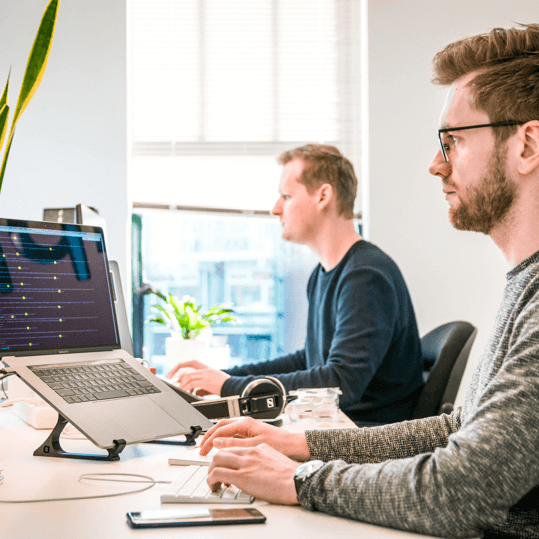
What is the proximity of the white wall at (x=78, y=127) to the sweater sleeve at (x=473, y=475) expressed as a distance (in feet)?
8.25

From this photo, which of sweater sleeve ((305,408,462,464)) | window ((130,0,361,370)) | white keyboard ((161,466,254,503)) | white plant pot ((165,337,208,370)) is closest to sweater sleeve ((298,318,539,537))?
white keyboard ((161,466,254,503))

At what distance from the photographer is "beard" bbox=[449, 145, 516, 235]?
93 cm

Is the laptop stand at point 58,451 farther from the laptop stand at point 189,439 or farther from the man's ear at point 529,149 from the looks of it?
the man's ear at point 529,149

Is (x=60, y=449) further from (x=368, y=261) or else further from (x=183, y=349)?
(x=183, y=349)

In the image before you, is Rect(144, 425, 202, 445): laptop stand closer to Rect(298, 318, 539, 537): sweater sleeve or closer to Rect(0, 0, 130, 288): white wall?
Rect(298, 318, 539, 537): sweater sleeve

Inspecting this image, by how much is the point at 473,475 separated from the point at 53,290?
0.84 m

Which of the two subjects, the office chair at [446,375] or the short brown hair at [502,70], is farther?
the office chair at [446,375]

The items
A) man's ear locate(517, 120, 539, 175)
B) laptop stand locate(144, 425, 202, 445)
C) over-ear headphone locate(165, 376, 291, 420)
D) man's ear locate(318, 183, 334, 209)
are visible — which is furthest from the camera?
man's ear locate(318, 183, 334, 209)

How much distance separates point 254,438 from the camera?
0.99m

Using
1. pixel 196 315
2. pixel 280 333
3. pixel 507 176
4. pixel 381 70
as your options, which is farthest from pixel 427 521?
pixel 381 70

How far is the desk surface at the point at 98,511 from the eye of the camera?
27.7 inches

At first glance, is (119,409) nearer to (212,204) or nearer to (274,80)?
(212,204)

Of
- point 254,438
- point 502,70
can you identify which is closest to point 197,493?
point 254,438

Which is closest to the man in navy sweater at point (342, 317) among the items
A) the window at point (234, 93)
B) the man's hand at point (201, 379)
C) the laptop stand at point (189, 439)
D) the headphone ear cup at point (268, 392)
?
the man's hand at point (201, 379)
